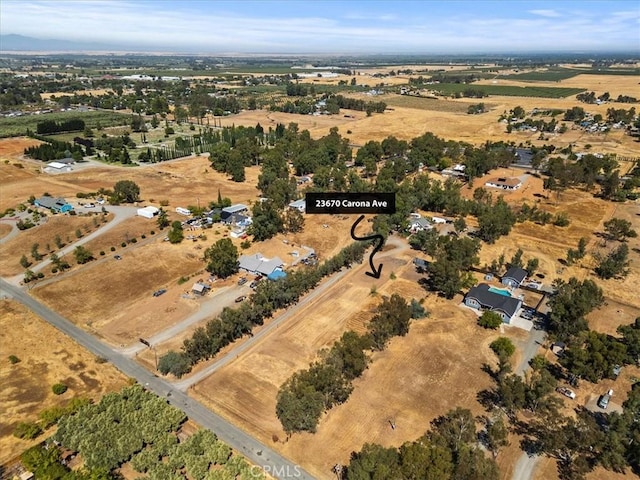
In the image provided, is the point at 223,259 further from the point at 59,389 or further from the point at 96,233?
the point at 96,233

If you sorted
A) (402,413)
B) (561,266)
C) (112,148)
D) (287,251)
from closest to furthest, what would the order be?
(402,413)
(561,266)
(287,251)
(112,148)

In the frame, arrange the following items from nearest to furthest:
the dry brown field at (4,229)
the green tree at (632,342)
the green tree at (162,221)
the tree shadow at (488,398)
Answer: the tree shadow at (488,398), the green tree at (632,342), the dry brown field at (4,229), the green tree at (162,221)

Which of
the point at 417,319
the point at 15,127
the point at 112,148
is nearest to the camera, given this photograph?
the point at 417,319

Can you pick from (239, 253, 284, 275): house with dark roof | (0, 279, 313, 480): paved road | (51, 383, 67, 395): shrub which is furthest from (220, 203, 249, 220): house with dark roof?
(51, 383, 67, 395): shrub

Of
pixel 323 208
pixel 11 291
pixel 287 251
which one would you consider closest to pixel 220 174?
pixel 287 251

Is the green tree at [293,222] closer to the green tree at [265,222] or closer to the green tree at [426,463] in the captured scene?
the green tree at [265,222]

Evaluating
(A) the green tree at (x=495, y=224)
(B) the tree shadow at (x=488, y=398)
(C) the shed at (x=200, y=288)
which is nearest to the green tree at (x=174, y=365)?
(C) the shed at (x=200, y=288)

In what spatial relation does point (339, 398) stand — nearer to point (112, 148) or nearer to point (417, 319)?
point (417, 319)
